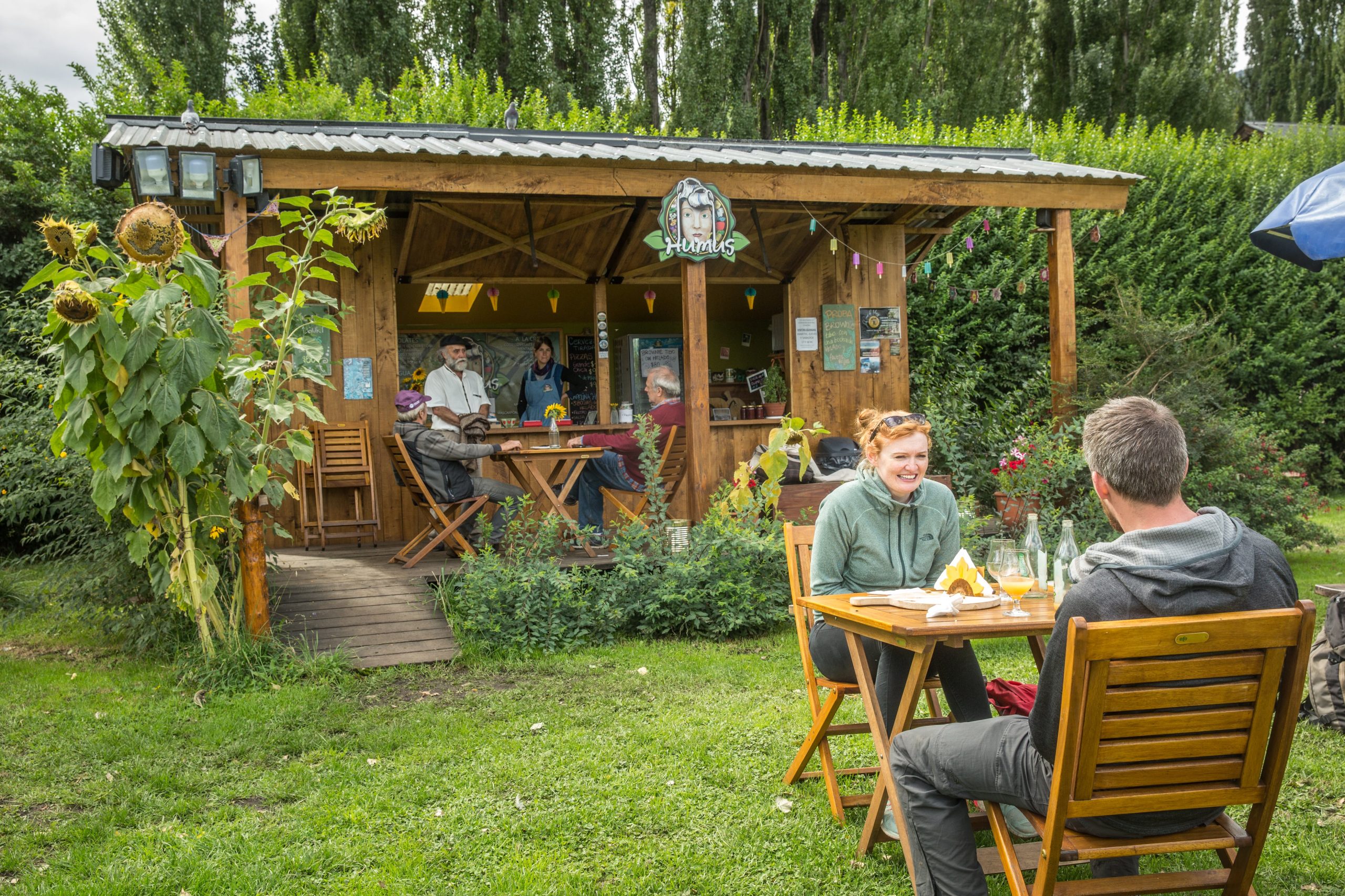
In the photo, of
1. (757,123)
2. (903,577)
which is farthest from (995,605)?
(757,123)

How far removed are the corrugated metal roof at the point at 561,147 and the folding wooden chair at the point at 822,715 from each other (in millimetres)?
3822

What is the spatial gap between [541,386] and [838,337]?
3167mm

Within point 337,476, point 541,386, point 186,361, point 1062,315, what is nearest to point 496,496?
point 337,476

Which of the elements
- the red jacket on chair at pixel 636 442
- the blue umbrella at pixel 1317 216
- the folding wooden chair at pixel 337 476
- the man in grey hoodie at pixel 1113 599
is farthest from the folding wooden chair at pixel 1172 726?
the folding wooden chair at pixel 337 476

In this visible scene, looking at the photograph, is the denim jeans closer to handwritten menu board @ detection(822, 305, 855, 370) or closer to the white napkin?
handwritten menu board @ detection(822, 305, 855, 370)

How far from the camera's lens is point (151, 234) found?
172 inches

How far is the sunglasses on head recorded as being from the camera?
11.3 feet

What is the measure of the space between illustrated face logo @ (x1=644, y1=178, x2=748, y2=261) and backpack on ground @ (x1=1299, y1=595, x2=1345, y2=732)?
4.15 m

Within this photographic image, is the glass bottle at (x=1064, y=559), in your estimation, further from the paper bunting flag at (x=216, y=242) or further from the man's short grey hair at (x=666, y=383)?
the man's short grey hair at (x=666, y=383)

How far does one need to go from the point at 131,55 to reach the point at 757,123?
35.3 ft

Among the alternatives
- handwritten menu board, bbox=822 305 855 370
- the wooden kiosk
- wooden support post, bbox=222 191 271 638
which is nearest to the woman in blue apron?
the wooden kiosk

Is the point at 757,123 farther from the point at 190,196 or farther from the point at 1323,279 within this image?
the point at 190,196

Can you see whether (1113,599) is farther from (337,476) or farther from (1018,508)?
(337,476)

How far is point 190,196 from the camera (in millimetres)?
5602
